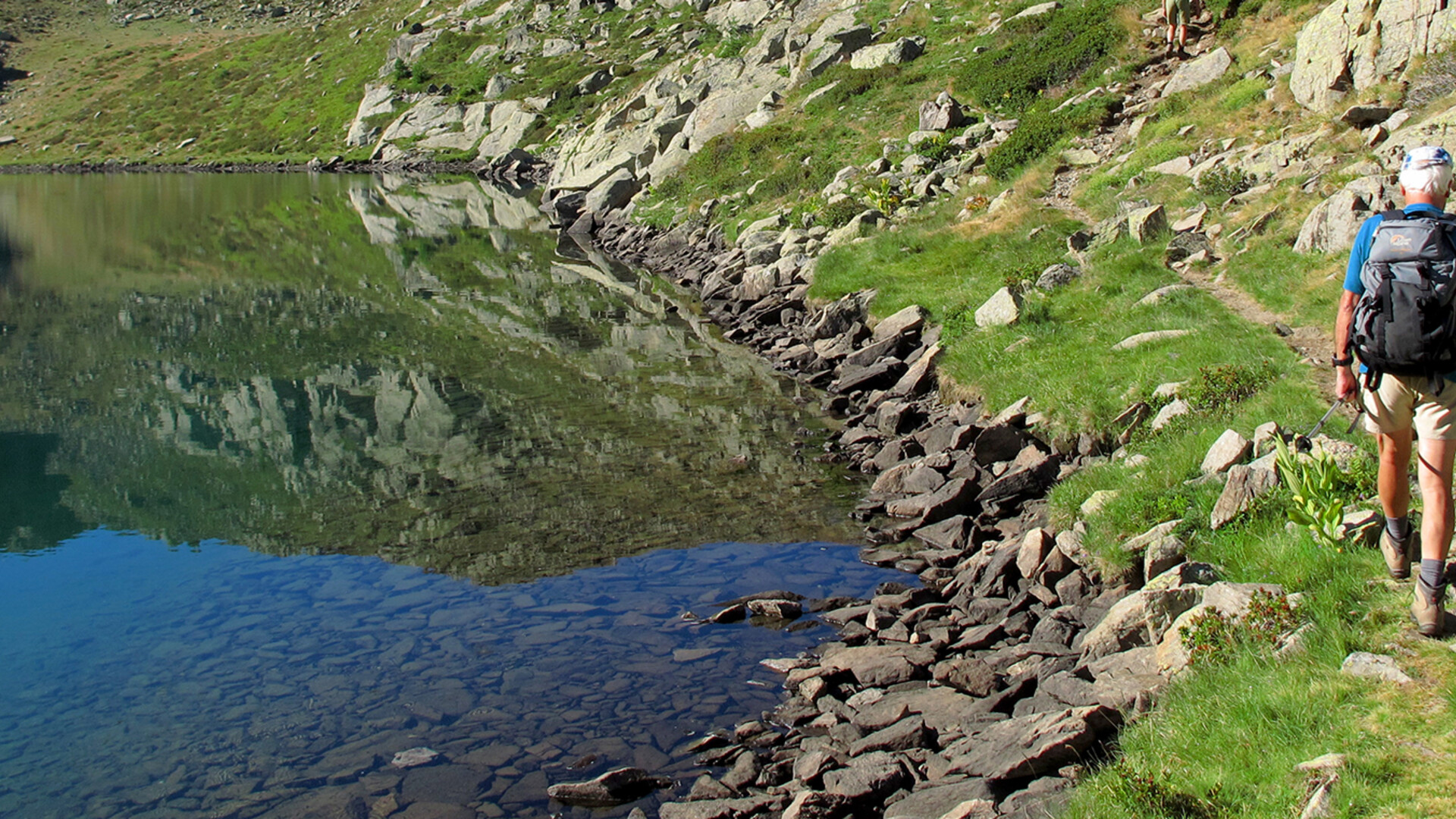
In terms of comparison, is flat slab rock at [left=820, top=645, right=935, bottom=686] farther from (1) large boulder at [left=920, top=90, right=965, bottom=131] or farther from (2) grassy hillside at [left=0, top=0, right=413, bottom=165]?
(2) grassy hillside at [left=0, top=0, right=413, bottom=165]

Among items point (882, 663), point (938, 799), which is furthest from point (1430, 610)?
point (882, 663)

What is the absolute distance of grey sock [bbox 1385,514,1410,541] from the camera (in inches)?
336

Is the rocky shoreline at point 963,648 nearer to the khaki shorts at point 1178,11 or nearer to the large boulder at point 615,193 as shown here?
the khaki shorts at point 1178,11

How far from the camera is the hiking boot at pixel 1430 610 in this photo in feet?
25.6

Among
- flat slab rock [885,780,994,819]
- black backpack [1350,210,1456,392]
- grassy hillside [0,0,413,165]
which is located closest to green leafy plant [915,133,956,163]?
black backpack [1350,210,1456,392]

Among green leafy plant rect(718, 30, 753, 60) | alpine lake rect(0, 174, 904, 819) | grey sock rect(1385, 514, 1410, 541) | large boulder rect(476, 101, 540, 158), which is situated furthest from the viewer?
large boulder rect(476, 101, 540, 158)

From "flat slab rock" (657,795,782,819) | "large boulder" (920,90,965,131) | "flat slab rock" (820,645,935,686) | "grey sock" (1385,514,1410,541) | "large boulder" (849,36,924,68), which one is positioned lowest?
"flat slab rock" (820,645,935,686)

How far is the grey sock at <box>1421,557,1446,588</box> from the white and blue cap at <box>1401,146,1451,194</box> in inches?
104

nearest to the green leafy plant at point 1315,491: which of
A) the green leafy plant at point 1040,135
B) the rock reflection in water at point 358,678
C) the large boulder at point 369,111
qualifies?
the rock reflection in water at point 358,678

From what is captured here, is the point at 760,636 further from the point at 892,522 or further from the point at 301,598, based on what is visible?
the point at 301,598

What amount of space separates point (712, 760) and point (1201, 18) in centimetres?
3288

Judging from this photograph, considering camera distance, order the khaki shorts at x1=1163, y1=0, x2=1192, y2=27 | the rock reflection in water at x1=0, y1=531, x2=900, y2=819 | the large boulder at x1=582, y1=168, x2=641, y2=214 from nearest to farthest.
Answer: the rock reflection in water at x1=0, y1=531, x2=900, y2=819 < the khaki shorts at x1=1163, y1=0, x2=1192, y2=27 < the large boulder at x1=582, y1=168, x2=641, y2=214

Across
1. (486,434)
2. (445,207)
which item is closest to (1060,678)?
(486,434)

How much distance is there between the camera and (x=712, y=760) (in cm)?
1017
